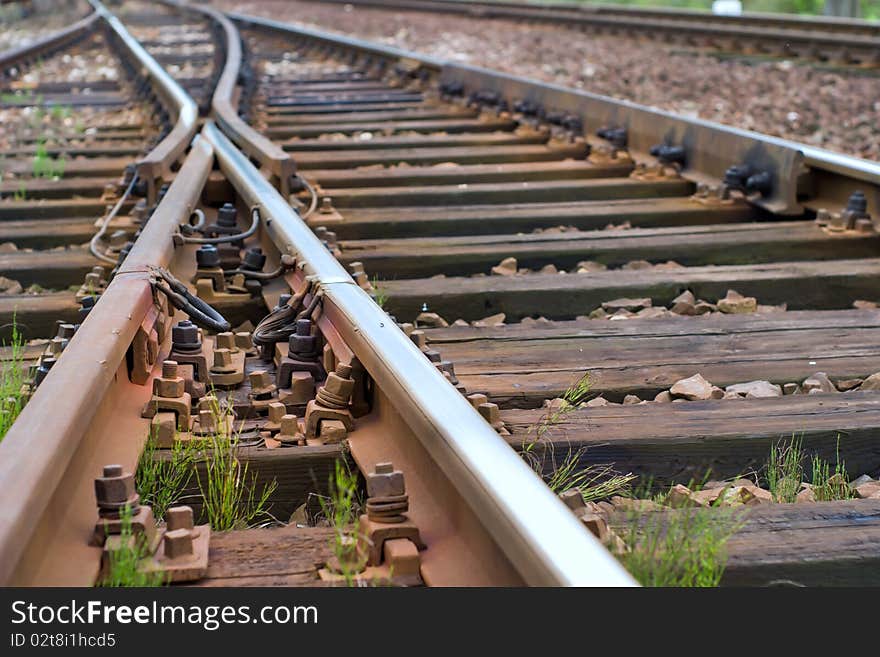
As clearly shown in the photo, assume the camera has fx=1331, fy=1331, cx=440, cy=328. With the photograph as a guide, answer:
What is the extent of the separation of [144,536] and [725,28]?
41.0ft

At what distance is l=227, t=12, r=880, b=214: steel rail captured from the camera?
4.49 m

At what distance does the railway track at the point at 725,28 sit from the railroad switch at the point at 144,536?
408 inches

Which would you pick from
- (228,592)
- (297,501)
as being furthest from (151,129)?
(228,592)

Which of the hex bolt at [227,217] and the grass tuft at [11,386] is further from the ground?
the hex bolt at [227,217]

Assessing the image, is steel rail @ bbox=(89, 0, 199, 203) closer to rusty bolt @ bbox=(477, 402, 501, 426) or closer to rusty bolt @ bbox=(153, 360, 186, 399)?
rusty bolt @ bbox=(153, 360, 186, 399)

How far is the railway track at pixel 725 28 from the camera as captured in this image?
39.0ft

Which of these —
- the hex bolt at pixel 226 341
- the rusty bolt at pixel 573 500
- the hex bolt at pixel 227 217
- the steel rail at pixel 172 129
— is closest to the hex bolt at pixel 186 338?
the hex bolt at pixel 226 341

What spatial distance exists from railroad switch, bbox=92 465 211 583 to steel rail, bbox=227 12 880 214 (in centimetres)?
300

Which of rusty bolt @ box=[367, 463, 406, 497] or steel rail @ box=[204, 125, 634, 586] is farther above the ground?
steel rail @ box=[204, 125, 634, 586]

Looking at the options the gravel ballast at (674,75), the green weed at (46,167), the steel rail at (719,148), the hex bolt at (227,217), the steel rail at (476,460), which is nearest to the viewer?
the steel rail at (476,460)

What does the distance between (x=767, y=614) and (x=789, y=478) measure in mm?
789

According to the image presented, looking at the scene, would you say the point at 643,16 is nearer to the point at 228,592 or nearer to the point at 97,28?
the point at 97,28

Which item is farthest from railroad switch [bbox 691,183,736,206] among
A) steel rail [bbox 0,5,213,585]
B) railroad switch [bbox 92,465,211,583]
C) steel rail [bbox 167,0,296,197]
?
railroad switch [bbox 92,465,211,583]

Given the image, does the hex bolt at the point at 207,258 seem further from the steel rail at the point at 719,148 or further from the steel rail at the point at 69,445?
the steel rail at the point at 719,148
